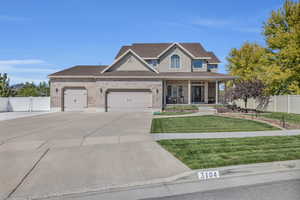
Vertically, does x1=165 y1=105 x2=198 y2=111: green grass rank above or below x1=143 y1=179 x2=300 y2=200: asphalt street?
above

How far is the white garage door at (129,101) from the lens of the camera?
2189cm

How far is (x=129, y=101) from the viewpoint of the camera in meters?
21.9

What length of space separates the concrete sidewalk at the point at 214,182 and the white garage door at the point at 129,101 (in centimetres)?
1709

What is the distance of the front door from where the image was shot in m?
25.8

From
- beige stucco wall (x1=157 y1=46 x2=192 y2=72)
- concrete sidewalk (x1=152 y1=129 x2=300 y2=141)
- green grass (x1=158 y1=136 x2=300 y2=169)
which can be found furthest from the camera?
beige stucco wall (x1=157 y1=46 x2=192 y2=72)

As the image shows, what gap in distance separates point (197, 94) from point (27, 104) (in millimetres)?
21810

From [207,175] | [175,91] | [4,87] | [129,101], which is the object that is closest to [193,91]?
[175,91]

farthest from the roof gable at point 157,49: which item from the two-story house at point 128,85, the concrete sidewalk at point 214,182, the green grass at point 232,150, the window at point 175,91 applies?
the concrete sidewalk at point 214,182

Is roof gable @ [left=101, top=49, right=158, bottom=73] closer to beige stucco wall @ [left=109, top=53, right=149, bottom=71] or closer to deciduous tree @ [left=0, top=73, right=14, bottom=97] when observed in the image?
beige stucco wall @ [left=109, top=53, right=149, bottom=71]

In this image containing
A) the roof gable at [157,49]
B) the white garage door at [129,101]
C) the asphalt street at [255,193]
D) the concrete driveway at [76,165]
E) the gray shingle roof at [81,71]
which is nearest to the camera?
the asphalt street at [255,193]

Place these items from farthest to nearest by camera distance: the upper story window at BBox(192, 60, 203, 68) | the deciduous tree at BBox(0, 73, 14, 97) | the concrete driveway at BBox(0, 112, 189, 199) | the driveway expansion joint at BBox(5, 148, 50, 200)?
the deciduous tree at BBox(0, 73, 14, 97) → the upper story window at BBox(192, 60, 203, 68) → the concrete driveway at BBox(0, 112, 189, 199) → the driveway expansion joint at BBox(5, 148, 50, 200)

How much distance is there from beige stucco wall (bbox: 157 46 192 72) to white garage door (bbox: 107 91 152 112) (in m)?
5.71

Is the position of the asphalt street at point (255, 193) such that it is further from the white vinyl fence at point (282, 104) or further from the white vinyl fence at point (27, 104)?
the white vinyl fence at point (27, 104)

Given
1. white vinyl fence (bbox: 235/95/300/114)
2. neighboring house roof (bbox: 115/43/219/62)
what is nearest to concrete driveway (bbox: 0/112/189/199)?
white vinyl fence (bbox: 235/95/300/114)
